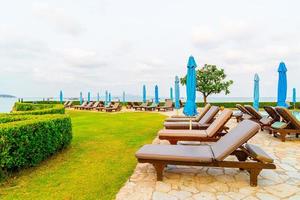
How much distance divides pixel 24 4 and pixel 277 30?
57.2 ft

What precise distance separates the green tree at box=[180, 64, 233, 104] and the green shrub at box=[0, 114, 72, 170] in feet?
94.1

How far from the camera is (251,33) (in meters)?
19.1

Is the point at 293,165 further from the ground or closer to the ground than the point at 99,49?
closer to the ground

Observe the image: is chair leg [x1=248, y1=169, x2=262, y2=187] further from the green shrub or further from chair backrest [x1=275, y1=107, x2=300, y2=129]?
chair backrest [x1=275, y1=107, x2=300, y2=129]

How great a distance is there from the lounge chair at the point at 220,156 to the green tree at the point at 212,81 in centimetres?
2941

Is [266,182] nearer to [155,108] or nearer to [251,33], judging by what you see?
[251,33]

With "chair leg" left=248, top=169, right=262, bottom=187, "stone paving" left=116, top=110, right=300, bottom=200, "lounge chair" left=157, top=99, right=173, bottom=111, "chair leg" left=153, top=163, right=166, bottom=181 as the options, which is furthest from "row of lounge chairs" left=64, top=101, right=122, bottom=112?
"chair leg" left=248, top=169, right=262, bottom=187

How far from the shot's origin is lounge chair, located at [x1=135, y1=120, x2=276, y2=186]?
3.78 meters

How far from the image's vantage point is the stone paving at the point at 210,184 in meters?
3.51

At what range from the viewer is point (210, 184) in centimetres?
397

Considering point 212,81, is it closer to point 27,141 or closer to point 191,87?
point 191,87

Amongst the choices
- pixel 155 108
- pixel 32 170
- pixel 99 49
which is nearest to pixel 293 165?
pixel 32 170

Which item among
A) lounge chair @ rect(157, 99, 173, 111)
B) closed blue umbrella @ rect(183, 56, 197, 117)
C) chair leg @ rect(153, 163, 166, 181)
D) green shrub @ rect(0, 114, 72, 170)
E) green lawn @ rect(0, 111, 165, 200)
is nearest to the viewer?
green lawn @ rect(0, 111, 165, 200)

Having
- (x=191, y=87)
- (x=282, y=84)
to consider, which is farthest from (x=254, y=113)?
(x=282, y=84)
